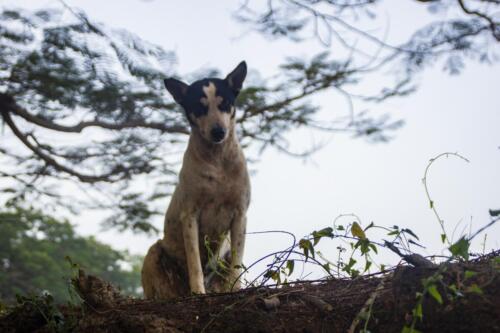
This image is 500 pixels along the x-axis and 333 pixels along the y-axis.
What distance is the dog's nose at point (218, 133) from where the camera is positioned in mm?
4645

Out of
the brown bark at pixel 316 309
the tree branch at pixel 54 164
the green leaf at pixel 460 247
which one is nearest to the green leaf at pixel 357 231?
the brown bark at pixel 316 309

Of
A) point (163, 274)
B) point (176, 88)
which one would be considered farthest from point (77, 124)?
point (163, 274)

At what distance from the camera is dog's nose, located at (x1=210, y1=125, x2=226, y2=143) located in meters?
4.64

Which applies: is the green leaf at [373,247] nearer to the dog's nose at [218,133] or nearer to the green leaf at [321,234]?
the green leaf at [321,234]

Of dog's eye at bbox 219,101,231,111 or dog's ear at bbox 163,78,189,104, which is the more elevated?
dog's ear at bbox 163,78,189,104

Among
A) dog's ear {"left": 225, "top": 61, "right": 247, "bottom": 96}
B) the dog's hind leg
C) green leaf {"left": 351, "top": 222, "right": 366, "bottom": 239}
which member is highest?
dog's ear {"left": 225, "top": 61, "right": 247, "bottom": 96}

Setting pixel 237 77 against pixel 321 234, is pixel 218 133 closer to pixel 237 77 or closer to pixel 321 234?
pixel 237 77

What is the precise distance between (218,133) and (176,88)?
0.61m

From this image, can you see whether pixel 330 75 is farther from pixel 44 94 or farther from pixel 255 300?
pixel 255 300

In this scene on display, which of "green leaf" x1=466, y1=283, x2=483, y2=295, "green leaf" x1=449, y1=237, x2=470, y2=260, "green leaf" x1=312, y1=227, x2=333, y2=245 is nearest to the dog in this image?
"green leaf" x1=312, y1=227, x2=333, y2=245

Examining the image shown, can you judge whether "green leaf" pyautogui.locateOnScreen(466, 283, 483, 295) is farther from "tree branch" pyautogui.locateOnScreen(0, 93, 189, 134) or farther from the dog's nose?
"tree branch" pyautogui.locateOnScreen(0, 93, 189, 134)

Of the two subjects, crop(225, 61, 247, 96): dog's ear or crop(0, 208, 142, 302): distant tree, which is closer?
crop(225, 61, 247, 96): dog's ear

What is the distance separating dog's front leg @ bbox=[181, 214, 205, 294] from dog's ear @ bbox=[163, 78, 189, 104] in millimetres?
953

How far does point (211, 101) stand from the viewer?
4785 mm
